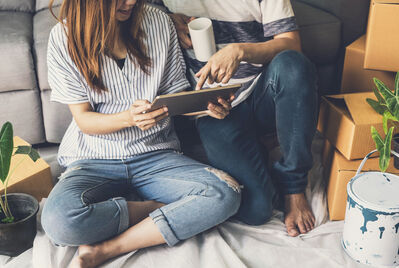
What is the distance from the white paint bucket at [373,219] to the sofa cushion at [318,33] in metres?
0.65

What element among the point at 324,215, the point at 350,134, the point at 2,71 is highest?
the point at 2,71

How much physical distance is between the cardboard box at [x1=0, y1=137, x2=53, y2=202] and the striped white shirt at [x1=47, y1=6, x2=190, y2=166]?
0.30ft

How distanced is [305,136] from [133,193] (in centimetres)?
56

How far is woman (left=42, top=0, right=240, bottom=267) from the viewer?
1.19 meters

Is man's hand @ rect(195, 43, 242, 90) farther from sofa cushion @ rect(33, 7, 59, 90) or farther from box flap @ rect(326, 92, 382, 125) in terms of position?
sofa cushion @ rect(33, 7, 59, 90)

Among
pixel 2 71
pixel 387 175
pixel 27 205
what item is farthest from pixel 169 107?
pixel 2 71

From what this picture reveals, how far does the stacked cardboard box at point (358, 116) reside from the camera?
4.33ft

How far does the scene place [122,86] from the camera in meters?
1.31

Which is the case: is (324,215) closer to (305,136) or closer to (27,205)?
(305,136)

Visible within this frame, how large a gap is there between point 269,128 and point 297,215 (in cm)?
28

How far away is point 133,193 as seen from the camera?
4.83 feet

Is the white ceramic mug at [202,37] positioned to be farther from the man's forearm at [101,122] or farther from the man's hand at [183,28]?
the man's forearm at [101,122]

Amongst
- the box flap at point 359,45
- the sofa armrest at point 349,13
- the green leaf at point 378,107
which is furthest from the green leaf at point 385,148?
the sofa armrest at point 349,13

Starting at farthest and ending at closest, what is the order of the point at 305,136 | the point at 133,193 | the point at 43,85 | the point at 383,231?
the point at 43,85, the point at 133,193, the point at 305,136, the point at 383,231
